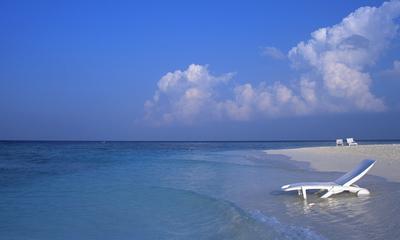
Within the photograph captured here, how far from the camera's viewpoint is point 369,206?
11.8 meters

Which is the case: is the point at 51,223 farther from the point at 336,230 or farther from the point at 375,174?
the point at 375,174

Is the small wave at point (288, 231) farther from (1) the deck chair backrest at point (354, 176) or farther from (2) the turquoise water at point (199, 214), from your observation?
(1) the deck chair backrest at point (354, 176)

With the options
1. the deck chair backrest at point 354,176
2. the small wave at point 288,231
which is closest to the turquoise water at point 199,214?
the small wave at point 288,231

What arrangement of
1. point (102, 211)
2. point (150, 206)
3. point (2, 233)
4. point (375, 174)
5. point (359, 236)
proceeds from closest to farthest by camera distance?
point (359, 236) → point (2, 233) → point (102, 211) → point (150, 206) → point (375, 174)

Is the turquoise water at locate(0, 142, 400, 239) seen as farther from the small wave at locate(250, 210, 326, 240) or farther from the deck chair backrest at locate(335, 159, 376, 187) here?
the deck chair backrest at locate(335, 159, 376, 187)

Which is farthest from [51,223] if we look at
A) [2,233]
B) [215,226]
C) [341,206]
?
[341,206]

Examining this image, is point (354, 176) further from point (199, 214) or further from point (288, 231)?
point (288, 231)

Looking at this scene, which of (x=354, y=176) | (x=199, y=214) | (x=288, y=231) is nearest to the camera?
(x=288, y=231)

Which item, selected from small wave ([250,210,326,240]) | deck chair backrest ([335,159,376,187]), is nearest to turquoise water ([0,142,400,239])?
small wave ([250,210,326,240])

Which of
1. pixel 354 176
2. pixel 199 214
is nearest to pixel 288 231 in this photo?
pixel 199 214

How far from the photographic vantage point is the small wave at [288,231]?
28.4ft

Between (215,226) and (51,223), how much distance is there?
4.53m

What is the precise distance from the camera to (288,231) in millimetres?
9227

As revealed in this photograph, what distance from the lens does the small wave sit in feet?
28.4
